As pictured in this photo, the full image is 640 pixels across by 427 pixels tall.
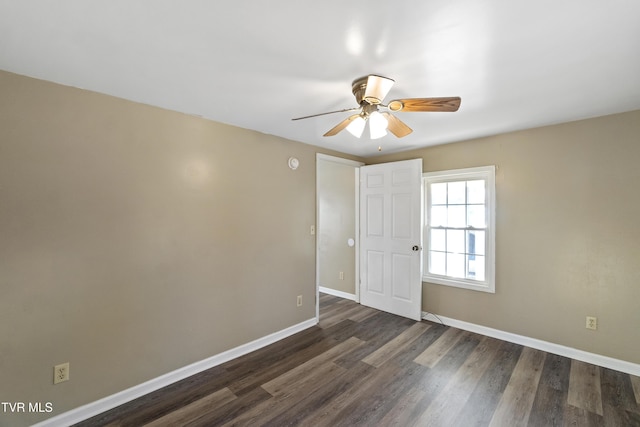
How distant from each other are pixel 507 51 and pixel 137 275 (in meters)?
2.88

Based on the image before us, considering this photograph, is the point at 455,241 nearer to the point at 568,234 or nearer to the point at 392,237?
the point at 392,237

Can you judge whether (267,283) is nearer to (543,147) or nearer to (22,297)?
(22,297)

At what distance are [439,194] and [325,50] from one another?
2687 millimetres

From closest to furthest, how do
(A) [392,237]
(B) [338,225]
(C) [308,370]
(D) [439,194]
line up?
1. (C) [308,370]
2. (D) [439,194]
3. (A) [392,237]
4. (B) [338,225]

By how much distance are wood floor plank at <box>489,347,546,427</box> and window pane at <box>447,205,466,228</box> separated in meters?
1.47

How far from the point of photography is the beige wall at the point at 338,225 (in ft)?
14.4

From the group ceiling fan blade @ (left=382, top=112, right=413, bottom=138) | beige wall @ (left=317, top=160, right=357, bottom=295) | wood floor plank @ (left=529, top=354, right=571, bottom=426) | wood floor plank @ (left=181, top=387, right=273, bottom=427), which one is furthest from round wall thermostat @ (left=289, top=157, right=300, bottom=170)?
wood floor plank @ (left=529, top=354, right=571, bottom=426)

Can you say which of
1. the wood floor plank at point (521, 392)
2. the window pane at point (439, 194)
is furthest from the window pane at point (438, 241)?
the wood floor plank at point (521, 392)

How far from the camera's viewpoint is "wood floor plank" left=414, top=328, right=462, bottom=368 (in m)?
2.59

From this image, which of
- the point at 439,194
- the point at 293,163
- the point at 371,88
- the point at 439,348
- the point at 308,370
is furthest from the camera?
the point at 439,194

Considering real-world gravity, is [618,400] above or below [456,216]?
below

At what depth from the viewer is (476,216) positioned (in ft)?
10.7

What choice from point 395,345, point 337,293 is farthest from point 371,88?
point 337,293

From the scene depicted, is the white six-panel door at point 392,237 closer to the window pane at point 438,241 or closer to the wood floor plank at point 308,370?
the window pane at point 438,241
